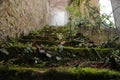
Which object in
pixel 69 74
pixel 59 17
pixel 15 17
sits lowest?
pixel 69 74

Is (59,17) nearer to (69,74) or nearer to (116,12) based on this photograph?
(116,12)

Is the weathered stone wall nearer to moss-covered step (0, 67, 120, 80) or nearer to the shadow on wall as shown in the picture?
moss-covered step (0, 67, 120, 80)

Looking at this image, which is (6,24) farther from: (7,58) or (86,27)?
(86,27)

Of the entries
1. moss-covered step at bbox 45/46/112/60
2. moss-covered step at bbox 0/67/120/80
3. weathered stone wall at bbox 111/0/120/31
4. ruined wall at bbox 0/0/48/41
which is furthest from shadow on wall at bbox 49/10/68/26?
moss-covered step at bbox 0/67/120/80

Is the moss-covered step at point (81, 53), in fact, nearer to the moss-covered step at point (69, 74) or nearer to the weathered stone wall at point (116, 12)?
the moss-covered step at point (69, 74)

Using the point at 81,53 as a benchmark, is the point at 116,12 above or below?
above

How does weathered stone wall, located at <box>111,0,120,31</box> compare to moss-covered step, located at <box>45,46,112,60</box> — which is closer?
moss-covered step, located at <box>45,46,112,60</box>

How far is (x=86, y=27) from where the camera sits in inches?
271

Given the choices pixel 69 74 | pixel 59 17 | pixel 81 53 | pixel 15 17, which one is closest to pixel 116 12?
pixel 81 53

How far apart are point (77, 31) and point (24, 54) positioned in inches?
144

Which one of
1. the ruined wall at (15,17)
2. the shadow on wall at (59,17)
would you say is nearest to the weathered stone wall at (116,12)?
the ruined wall at (15,17)

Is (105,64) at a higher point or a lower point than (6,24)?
lower

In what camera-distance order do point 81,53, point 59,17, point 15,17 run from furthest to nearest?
point 59,17
point 15,17
point 81,53

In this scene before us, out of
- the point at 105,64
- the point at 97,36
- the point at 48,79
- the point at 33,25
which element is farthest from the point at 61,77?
the point at 33,25
